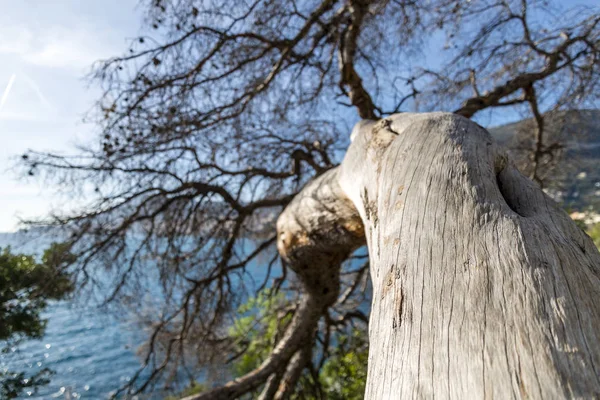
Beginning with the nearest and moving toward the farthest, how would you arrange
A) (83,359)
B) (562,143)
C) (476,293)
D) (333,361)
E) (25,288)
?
(476,293), (25,288), (562,143), (333,361), (83,359)

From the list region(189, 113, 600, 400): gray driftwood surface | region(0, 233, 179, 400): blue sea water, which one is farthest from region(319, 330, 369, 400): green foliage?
region(0, 233, 179, 400): blue sea water

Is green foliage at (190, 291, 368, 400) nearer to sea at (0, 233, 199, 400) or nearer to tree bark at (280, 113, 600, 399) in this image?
sea at (0, 233, 199, 400)

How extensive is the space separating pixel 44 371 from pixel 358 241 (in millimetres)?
4180

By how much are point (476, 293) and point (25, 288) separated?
12.7 feet

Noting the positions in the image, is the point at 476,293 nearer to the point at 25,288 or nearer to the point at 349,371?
the point at 25,288

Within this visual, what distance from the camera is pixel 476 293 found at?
2.18ft

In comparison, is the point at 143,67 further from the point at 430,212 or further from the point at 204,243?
the point at 430,212

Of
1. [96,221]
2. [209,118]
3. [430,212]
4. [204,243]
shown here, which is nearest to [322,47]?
[209,118]

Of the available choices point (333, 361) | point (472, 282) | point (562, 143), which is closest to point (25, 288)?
point (472, 282)

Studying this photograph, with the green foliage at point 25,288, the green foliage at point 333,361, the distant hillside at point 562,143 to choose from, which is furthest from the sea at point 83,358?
the distant hillside at point 562,143

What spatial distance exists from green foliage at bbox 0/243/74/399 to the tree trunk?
301 centimetres

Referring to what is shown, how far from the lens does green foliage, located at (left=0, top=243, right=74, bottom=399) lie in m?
2.89

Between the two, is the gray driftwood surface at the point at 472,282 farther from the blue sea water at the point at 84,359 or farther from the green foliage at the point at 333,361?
the blue sea water at the point at 84,359

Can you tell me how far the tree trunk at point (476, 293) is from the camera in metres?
0.53
